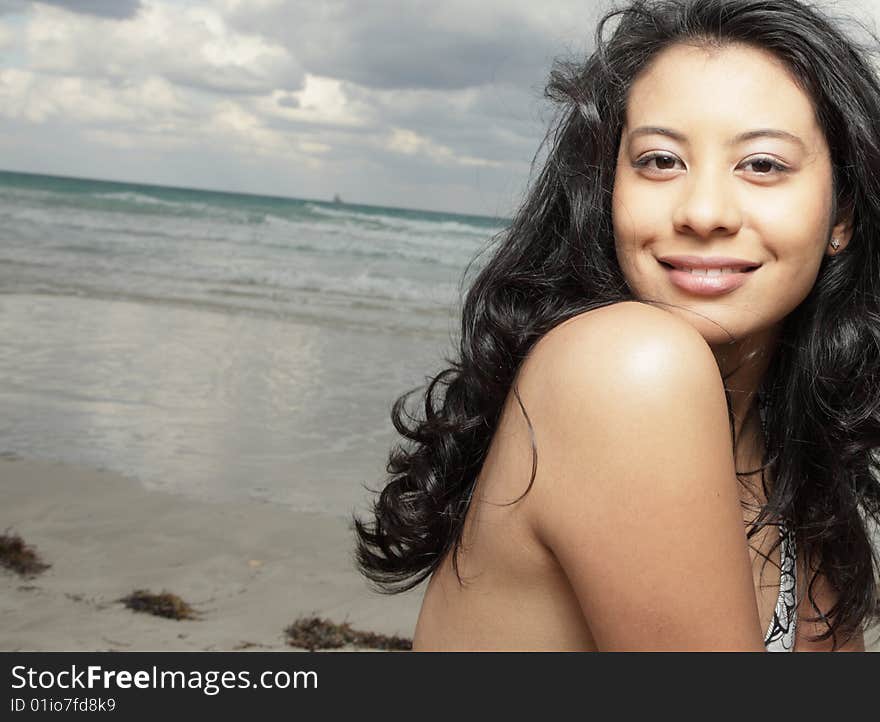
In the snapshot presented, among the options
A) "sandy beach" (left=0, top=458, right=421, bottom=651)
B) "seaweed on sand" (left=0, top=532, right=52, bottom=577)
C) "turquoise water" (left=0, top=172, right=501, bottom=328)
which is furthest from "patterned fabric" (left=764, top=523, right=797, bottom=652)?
"turquoise water" (left=0, top=172, right=501, bottom=328)

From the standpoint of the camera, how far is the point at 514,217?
215 centimetres

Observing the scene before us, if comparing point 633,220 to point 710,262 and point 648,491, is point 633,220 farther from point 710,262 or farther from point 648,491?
point 648,491

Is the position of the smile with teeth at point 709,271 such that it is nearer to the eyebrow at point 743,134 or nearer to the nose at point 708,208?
the nose at point 708,208

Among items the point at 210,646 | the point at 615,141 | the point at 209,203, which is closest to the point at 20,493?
the point at 210,646

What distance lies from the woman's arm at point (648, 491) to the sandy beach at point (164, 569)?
3263mm

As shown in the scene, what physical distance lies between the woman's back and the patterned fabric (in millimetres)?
551

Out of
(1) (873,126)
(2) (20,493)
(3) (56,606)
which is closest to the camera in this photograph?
(1) (873,126)

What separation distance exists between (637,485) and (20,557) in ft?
15.1

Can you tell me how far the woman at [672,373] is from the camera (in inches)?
53.9

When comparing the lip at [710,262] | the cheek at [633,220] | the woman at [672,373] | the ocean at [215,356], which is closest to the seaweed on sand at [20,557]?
the ocean at [215,356]

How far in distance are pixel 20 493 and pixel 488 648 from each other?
5.20 metres

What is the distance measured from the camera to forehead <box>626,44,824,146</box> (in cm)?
169

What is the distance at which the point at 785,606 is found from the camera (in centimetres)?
202

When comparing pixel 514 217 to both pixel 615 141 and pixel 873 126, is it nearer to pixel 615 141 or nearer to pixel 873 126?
pixel 615 141
